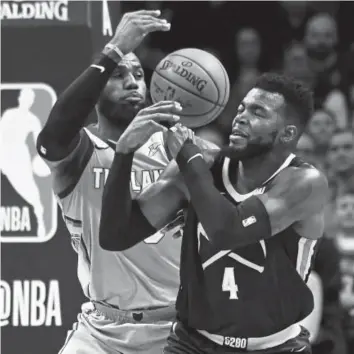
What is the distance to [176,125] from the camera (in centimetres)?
450

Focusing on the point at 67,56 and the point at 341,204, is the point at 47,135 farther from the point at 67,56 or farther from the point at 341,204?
the point at 341,204

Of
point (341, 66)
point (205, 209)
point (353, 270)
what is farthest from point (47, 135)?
point (341, 66)

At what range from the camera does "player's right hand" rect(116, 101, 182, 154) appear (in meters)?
4.38

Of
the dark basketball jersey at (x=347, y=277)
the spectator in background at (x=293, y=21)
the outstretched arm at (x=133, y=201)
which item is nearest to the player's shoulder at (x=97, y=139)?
the outstretched arm at (x=133, y=201)

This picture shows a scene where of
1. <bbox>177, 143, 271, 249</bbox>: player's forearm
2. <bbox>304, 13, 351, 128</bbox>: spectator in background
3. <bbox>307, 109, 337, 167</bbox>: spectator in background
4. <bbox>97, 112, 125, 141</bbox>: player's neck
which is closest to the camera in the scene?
<bbox>177, 143, 271, 249</bbox>: player's forearm

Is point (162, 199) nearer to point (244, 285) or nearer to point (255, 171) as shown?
point (255, 171)

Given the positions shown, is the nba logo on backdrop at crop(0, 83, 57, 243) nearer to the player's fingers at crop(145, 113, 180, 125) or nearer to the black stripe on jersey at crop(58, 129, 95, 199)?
the black stripe on jersey at crop(58, 129, 95, 199)

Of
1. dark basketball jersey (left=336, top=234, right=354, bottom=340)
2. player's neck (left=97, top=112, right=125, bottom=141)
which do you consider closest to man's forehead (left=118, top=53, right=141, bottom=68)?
player's neck (left=97, top=112, right=125, bottom=141)

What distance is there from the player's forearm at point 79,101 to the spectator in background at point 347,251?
377 cm

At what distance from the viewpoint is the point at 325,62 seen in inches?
433

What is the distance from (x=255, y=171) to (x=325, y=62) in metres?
6.54

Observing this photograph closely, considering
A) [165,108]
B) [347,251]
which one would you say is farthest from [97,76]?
[347,251]

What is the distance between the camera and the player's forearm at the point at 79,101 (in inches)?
198

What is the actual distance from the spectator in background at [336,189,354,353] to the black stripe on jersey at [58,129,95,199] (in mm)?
3412
